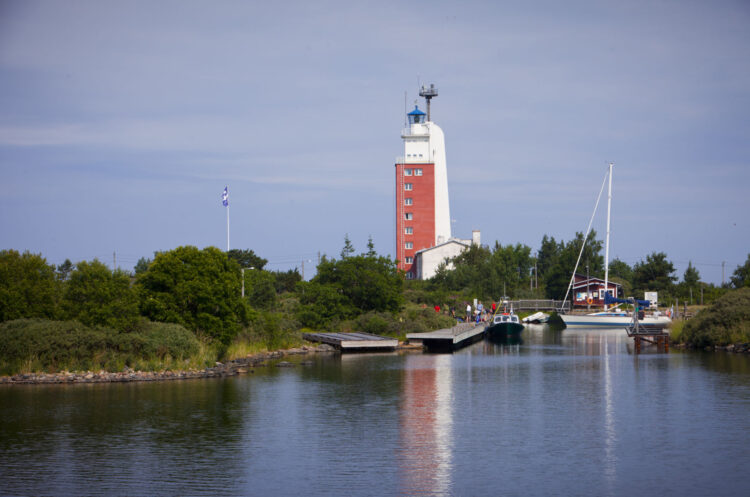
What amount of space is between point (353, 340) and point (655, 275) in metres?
69.4

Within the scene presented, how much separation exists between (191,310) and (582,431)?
26007mm

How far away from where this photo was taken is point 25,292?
138 feet

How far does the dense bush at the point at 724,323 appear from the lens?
56.7m

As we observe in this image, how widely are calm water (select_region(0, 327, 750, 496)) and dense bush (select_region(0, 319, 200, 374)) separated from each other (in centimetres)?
230

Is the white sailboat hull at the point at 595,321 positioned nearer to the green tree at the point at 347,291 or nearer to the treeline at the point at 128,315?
the green tree at the point at 347,291

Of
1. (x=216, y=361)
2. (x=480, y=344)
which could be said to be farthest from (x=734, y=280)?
(x=216, y=361)

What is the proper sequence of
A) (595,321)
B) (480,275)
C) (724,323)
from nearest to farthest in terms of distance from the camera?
(724,323) < (595,321) < (480,275)

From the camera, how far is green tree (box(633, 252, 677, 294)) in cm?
11312

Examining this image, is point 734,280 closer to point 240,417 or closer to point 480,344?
point 480,344

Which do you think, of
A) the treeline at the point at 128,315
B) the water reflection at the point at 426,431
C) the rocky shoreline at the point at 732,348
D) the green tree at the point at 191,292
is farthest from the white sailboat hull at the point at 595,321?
the green tree at the point at 191,292

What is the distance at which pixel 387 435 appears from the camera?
91.2 feet

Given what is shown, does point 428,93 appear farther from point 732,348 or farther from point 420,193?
point 732,348

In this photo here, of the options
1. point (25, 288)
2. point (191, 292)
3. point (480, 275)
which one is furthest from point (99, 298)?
point (480, 275)

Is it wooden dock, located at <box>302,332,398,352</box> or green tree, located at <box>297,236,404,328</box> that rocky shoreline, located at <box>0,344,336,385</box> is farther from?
green tree, located at <box>297,236,404,328</box>
